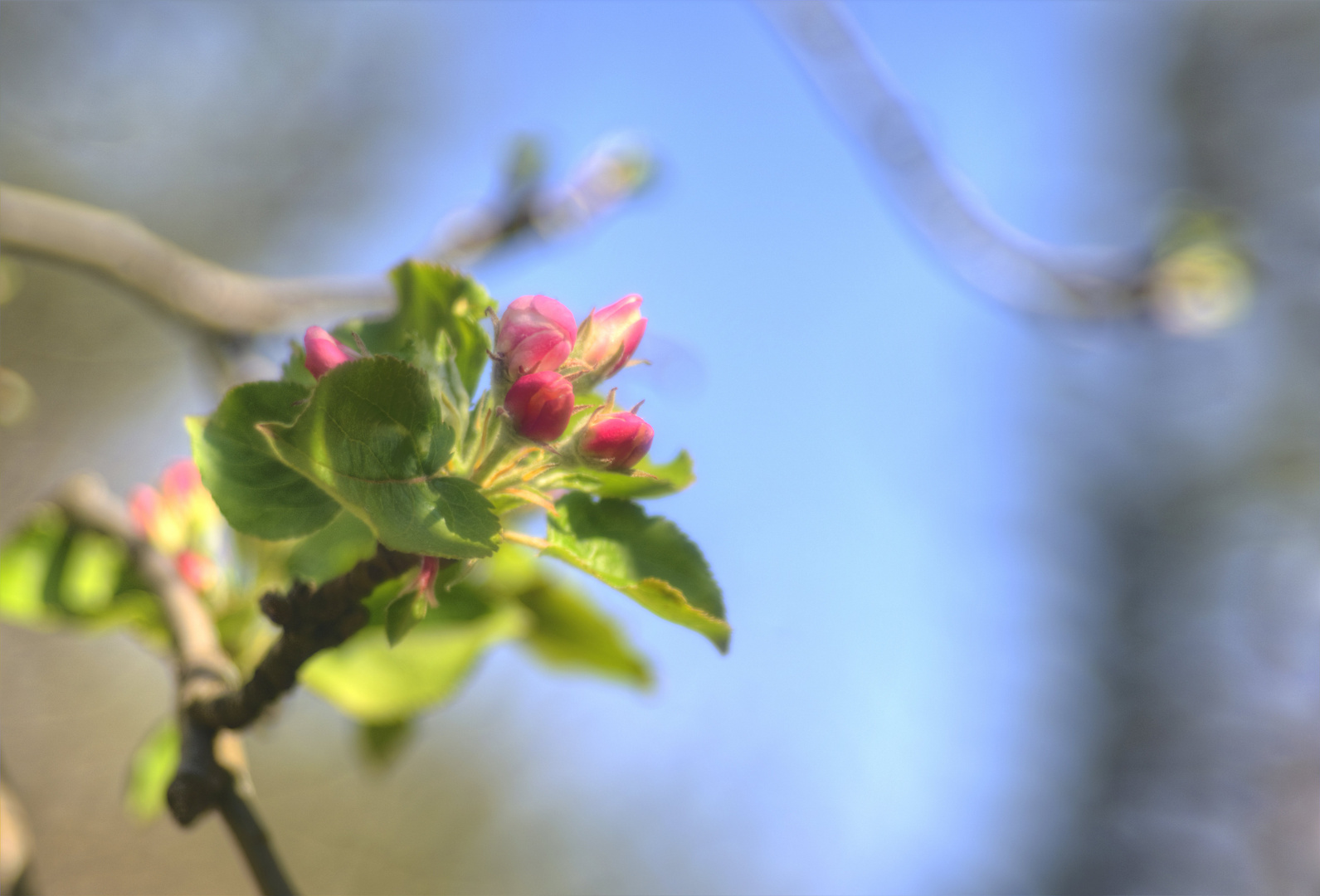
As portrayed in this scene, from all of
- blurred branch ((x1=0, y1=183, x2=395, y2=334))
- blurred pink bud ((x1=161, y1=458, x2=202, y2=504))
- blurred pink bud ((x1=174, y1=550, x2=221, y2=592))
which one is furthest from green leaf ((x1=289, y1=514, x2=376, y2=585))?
blurred branch ((x1=0, y1=183, x2=395, y2=334))

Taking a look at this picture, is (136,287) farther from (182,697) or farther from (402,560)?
(402,560)

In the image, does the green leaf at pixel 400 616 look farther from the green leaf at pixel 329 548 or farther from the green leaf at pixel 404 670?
the green leaf at pixel 404 670

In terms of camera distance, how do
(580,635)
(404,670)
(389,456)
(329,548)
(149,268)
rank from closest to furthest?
(389,456) < (329,548) < (404,670) < (580,635) < (149,268)

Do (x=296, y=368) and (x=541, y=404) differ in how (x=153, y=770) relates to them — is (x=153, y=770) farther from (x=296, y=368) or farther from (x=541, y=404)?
(x=541, y=404)

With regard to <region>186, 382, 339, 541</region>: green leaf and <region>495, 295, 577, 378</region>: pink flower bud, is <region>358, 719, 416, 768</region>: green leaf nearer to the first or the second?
<region>186, 382, 339, 541</region>: green leaf

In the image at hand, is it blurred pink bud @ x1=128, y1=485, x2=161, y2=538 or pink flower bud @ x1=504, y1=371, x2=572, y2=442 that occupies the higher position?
pink flower bud @ x1=504, y1=371, x2=572, y2=442

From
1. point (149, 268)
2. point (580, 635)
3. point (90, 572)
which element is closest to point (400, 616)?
point (580, 635)

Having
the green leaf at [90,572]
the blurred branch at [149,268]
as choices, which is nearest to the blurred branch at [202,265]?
the blurred branch at [149,268]
